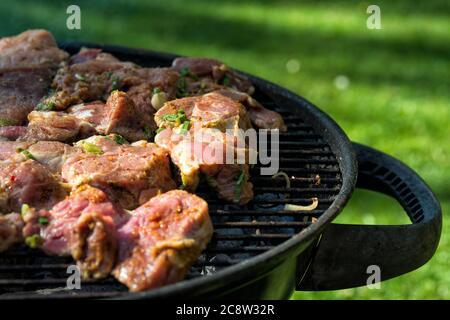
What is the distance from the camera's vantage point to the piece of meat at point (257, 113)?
401cm

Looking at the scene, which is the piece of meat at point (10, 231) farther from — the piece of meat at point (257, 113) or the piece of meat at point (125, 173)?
A: the piece of meat at point (257, 113)

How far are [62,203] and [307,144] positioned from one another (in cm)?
153

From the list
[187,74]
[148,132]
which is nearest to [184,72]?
[187,74]

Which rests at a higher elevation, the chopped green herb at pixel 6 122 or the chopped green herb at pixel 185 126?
the chopped green herb at pixel 185 126

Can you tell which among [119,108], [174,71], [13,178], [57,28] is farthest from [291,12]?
[13,178]

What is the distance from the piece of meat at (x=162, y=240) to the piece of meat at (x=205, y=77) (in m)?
1.27

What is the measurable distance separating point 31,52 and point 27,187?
162 centimetres

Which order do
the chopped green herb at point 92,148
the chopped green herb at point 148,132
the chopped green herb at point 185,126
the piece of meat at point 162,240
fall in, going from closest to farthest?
the piece of meat at point 162,240, the chopped green herb at point 92,148, the chopped green herb at point 185,126, the chopped green herb at point 148,132

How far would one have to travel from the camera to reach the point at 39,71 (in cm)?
428

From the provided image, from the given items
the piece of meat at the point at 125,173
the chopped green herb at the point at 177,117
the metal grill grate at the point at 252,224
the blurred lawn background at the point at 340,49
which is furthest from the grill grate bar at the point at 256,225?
the blurred lawn background at the point at 340,49

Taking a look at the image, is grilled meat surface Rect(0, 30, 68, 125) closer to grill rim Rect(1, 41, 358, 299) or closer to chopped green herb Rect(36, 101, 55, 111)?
chopped green herb Rect(36, 101, 55, 111)

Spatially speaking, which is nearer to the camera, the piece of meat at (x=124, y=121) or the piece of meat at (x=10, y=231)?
the piece of meat at (x=10, y=231)

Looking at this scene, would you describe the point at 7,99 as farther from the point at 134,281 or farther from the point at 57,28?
the point at 57,28

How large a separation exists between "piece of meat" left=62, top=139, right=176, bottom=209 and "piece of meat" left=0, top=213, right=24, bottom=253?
316 millimetres
